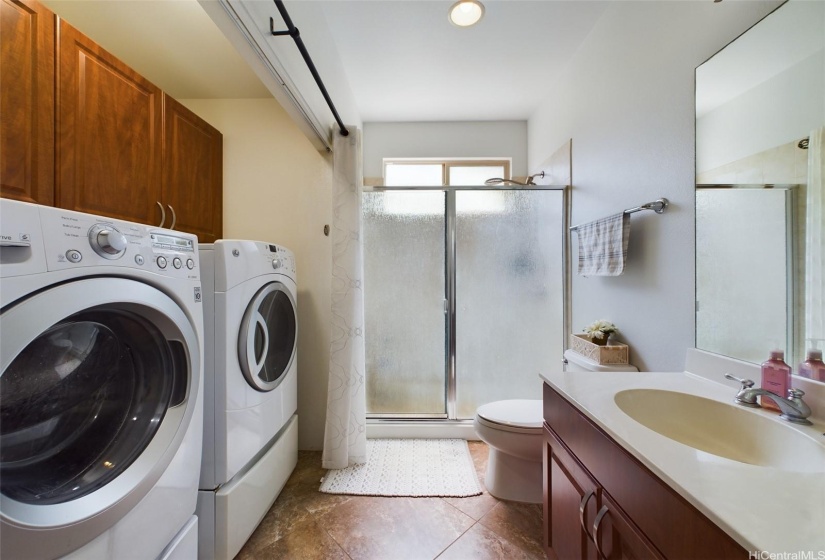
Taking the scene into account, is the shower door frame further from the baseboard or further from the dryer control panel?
the dryer control panel

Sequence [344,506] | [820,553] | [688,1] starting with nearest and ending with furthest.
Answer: [820,553], [688,1], [344,506]

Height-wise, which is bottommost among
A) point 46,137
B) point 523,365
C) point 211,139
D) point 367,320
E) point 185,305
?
point 523,365

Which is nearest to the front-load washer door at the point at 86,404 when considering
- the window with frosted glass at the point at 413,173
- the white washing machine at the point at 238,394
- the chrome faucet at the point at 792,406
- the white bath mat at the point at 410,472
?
the white washing machine at the point at 238,394

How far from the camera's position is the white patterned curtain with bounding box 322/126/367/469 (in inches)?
68.3

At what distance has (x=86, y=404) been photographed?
2.45 ft

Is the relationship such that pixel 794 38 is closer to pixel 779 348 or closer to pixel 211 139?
pixel 779 348

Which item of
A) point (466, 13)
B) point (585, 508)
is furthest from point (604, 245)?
point (466, 13)

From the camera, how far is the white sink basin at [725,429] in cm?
64

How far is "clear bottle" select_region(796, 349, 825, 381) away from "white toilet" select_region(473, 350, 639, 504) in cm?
62

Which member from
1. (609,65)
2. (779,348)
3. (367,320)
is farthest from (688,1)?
(367,320)

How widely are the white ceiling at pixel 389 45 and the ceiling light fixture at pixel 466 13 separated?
0.09 m

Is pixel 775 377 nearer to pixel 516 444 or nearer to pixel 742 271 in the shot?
pixel 742 271

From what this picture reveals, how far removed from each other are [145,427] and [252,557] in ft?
2.63

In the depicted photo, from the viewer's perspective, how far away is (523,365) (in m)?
2.12
